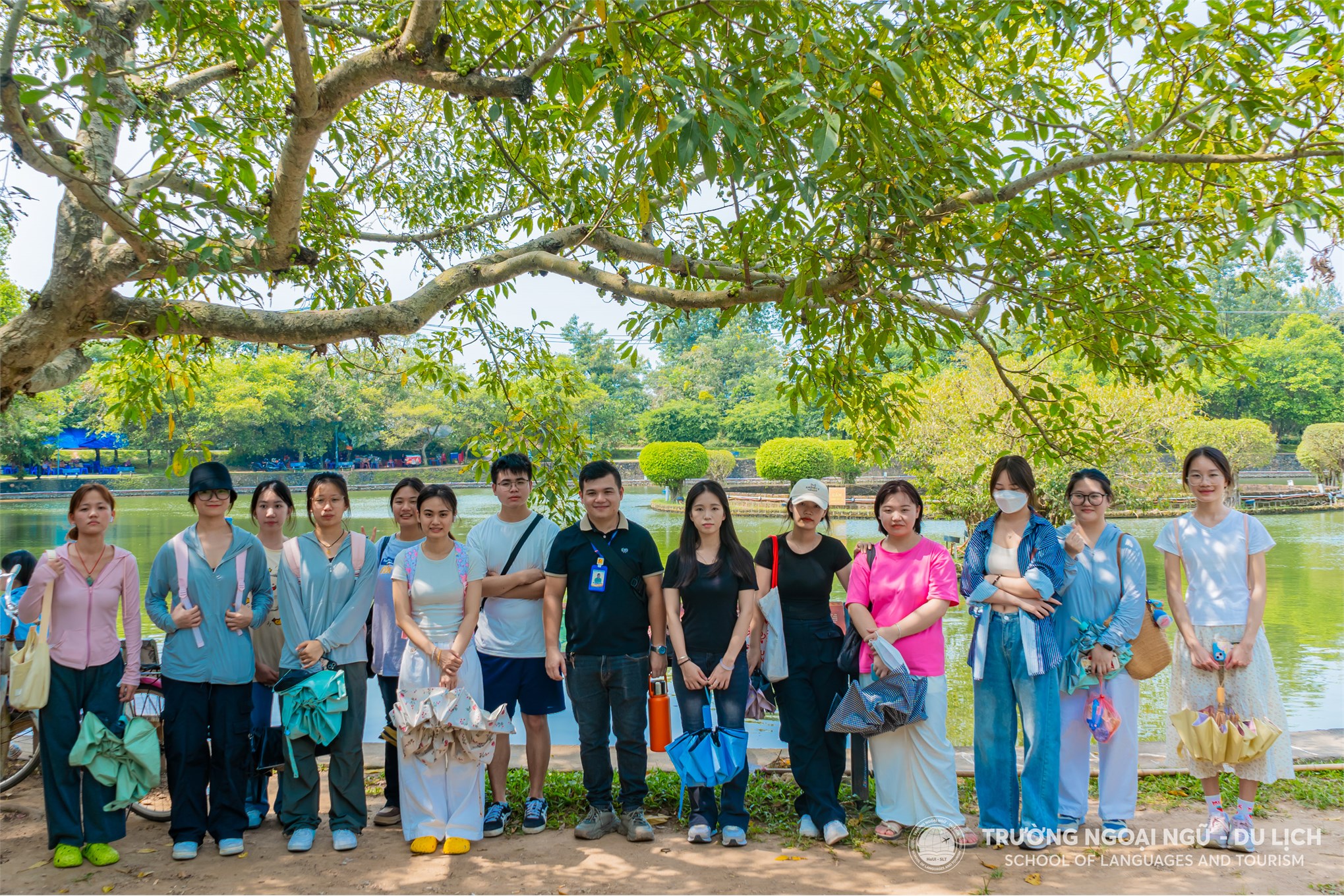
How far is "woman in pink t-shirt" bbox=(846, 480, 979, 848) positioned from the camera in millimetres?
3432

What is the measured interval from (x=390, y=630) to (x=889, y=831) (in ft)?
7.04

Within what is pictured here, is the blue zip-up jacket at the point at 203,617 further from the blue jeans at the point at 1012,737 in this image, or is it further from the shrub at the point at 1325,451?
the shrub at the point at 1325,451

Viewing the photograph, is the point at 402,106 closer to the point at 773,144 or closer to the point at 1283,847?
the point at 773,144

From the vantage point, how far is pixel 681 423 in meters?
38.4

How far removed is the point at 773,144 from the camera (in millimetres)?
2936

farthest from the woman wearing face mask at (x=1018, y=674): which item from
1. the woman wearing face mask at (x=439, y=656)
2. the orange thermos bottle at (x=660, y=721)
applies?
the woman wearing face mask at (x=439, y=656)

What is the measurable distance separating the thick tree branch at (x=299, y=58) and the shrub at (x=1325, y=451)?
3038cm

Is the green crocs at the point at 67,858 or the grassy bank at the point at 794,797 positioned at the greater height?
the green crocs at the point at 67,858

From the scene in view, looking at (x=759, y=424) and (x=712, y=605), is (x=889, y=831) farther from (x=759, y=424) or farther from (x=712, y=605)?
(x=759, y=424)

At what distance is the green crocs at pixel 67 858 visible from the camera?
3211 millimetres

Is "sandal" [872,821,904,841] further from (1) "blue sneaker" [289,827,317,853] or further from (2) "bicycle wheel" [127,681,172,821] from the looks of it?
(2) "bicycle wheel" [127,681,172,821]

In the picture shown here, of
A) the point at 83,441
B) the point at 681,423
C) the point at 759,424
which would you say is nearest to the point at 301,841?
the point at 681,423

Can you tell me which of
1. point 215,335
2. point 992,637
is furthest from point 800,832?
point 215,335

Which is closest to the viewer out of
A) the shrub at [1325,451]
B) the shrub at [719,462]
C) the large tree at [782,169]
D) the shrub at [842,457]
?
the large tree at [782,169]
